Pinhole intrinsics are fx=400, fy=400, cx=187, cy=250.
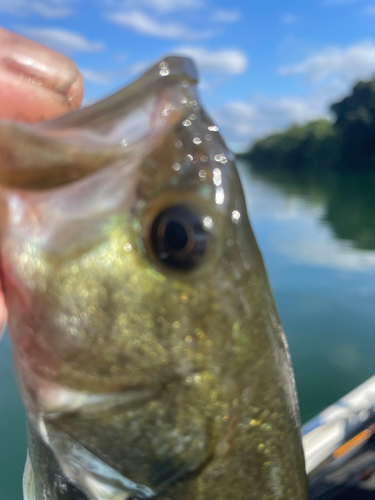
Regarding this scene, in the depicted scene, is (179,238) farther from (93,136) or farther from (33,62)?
(33,62)

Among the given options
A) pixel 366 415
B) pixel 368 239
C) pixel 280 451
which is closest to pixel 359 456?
pixel 366 415

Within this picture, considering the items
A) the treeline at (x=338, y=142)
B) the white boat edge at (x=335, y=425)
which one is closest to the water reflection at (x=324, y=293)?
the white boat edge at (x=335, y=425)

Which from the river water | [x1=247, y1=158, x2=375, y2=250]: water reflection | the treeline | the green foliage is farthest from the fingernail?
the treeline

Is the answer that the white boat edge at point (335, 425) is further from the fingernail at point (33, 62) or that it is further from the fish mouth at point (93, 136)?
the fingernail at point (33, 62)

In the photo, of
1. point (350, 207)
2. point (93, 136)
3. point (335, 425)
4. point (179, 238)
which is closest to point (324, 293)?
point (335, 425)

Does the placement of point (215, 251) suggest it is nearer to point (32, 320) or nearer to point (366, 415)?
point (32, 320)
